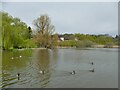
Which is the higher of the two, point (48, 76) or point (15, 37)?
point (15, 37)

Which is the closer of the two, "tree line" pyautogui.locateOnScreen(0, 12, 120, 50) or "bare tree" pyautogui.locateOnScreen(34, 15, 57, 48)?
"tree line" pyautogui.locateOnScreen(0, 12, 120, 50)

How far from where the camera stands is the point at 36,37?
132 feet

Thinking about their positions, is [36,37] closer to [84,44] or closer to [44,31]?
[44,31]

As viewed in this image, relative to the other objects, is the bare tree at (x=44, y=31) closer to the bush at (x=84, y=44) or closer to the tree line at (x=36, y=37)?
the tree line at (x=36, y=37)

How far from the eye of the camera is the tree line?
84.1ft

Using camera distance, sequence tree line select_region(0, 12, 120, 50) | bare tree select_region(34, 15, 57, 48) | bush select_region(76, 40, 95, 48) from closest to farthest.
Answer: tree line select_region(0, 12, 120, 50), bare tree select_region(34, 15, 57, 48), bush select_region(76, 40, 95, 48)

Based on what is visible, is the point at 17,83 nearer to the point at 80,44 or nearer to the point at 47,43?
the point at 47,43

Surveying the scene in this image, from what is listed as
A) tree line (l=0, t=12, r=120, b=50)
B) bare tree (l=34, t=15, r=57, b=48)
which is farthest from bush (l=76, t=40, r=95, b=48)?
bare tree (l=34, t=15, r=57, b=48)

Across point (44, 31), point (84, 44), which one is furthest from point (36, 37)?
point (84, 44)

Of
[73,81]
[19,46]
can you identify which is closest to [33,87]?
[73,81]

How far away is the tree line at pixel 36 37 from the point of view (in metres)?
25.6

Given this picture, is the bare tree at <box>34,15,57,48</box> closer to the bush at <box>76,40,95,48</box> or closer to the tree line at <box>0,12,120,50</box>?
the tree line at <box>0,12,120,50</box>

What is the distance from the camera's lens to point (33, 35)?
1587 inches

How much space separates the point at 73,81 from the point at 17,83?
7.81 feet
